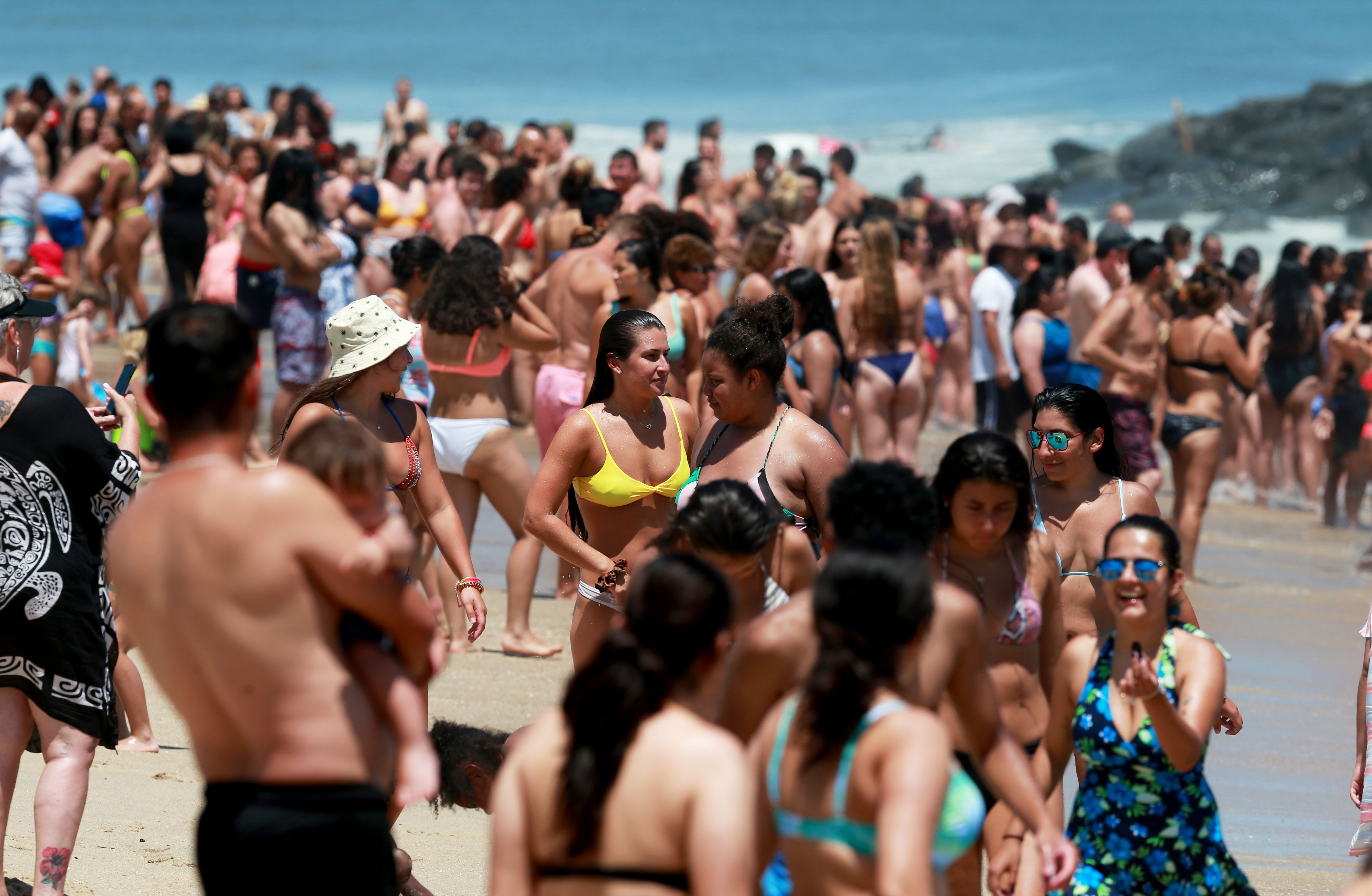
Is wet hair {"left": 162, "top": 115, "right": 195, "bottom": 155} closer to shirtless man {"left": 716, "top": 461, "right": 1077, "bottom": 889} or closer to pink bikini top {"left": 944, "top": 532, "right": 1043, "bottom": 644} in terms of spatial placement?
pink bikini top {"left": 944, "top": 532, "right": 1043, "bottom": 644}

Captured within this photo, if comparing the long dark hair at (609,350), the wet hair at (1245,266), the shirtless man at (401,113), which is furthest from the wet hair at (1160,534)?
the shirtless man at (401,113)

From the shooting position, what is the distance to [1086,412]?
471 cm

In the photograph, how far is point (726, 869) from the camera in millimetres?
2398

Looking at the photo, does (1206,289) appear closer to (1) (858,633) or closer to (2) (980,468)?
(2) (980,468)

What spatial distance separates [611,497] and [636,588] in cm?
249

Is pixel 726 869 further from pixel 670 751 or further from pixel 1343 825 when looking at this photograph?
pixel 1343 825

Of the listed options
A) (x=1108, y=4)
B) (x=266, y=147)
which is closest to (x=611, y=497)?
(x=266, y=147)

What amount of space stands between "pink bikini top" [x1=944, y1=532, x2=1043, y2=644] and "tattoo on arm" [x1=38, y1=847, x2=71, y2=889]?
7.82 feet

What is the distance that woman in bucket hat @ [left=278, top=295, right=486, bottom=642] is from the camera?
4.96m

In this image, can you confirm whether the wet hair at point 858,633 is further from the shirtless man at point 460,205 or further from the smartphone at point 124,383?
the shirtless man at point 460,205

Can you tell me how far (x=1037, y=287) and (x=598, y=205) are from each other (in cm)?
303

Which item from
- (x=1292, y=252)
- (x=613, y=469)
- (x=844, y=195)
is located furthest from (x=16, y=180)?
(x=1292, y=252)

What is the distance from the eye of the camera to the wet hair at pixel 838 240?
10.3 m

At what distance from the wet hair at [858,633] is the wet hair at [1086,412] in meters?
2.12
